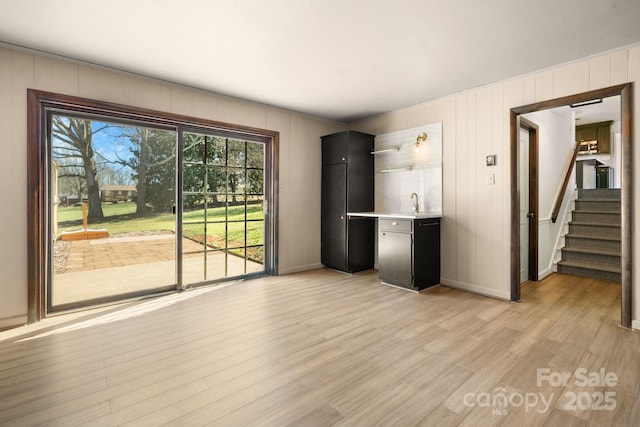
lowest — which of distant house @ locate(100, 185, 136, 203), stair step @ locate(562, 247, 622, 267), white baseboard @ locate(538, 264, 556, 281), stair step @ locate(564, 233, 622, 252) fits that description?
white baseboard @ locate(538, 264, 556, 281)

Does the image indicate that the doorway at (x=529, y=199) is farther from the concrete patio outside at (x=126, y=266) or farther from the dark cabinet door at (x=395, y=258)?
the concrete patio outside at (x=126, y=266)

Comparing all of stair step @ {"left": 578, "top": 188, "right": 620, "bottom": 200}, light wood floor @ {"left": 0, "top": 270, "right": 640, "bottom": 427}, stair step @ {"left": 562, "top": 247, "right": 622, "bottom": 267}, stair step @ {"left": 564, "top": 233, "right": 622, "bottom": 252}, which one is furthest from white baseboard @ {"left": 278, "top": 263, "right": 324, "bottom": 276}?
stair step @ {"left": 578, "top": 188, "right": 620, "bottom": 200}

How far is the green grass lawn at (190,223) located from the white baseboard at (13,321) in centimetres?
85

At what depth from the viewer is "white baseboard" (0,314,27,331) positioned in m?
2.68

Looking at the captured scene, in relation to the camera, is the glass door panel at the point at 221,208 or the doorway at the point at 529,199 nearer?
the glass door panel at the point at 221,208

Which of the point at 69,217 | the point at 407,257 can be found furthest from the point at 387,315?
the point at 69,217

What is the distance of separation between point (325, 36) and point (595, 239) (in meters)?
4.97

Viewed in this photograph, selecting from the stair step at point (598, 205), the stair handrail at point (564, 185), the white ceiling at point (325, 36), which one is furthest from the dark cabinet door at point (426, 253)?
the stair step at point (598, 205)

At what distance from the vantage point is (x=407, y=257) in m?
3.75

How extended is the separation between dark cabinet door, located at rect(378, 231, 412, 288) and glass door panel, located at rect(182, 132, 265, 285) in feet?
5.87

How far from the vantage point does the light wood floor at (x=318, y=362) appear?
1.60 m

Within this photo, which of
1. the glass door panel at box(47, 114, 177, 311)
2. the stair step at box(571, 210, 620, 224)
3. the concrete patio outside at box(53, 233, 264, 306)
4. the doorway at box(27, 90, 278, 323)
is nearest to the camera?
the doorway at box(27, 90, 278, 323)

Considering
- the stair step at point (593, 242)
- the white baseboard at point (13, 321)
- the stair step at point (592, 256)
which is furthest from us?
the stair step at point (593, 242)

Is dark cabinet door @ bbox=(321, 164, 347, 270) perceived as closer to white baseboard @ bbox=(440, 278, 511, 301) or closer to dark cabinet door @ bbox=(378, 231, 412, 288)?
dark cabinet door @ bbox=(378, 231, 412, 288)
